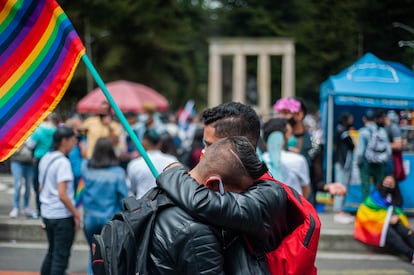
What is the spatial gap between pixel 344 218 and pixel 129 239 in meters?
7.20

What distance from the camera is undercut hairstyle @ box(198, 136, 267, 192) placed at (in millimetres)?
2307

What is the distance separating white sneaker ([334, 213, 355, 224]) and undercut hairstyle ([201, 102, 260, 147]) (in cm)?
630

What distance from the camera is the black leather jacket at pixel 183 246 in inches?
87.0

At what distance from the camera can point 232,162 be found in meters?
2.30

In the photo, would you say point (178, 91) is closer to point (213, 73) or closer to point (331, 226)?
point (213, 73)

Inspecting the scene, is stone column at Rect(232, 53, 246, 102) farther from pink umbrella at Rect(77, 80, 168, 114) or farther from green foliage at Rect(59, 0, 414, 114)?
pink umbrella at Rect(77, 80, 168, 114)

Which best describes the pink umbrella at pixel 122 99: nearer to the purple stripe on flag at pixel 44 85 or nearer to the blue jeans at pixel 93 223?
the blue jeans at pixel 93 223

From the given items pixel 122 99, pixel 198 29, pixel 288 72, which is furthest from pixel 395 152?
pixel 198 29

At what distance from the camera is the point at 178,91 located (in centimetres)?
5050

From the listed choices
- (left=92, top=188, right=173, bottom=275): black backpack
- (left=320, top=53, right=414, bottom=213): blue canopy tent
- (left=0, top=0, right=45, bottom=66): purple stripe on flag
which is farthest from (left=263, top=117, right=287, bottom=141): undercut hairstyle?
(left=320, top=53, right=414, bottom=213): blue canopy tent

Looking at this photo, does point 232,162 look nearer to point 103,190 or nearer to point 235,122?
point 235,122

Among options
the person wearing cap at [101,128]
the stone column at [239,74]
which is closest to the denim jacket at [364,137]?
the person wearing cap at [101,128]

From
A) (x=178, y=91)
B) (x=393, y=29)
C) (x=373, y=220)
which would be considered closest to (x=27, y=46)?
(x=373, y=220)

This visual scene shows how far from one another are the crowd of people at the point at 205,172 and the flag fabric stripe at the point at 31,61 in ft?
3.03
